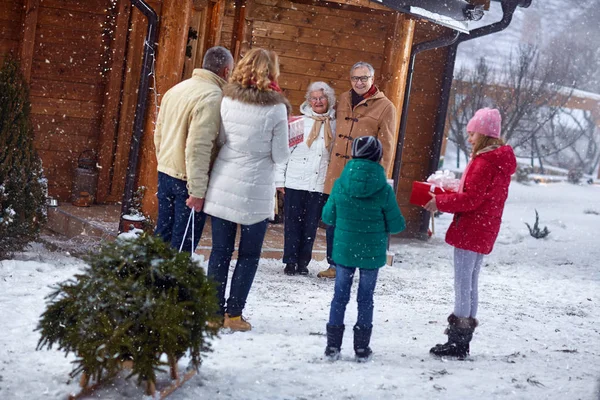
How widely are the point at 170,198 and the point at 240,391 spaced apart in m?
1.74

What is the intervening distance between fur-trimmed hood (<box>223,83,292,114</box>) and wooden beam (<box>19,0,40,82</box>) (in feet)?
15.3

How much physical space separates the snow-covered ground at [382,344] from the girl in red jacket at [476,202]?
0.51 metres

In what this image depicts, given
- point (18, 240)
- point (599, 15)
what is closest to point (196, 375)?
point (18, 240)

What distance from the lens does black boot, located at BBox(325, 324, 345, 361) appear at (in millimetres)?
5332

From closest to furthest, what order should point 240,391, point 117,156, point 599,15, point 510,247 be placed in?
point 240,391
point 117,156
point 510,247
point 599,15

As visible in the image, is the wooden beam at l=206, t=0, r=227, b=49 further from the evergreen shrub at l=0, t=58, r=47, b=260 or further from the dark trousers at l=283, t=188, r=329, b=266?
the evergreen shrub at l=0, t=58, r=47, b=260

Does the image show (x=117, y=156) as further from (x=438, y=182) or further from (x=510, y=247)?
(x=510, y=247)

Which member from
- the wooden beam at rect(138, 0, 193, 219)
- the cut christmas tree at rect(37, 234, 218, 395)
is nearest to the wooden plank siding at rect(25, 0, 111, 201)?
the wooden beam at rect(138, 0, 193, 219)

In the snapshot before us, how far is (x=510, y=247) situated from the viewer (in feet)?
41.5

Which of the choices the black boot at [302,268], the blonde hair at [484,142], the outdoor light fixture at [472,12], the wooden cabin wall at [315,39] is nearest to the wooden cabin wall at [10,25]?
the wooden cabin wall at [315,39]

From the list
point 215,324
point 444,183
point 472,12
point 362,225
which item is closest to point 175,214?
point 362,225

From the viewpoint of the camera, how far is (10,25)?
30.3 feet

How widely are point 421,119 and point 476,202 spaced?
23.1ft

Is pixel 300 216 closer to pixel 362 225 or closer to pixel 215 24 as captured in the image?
pixel 215 24
